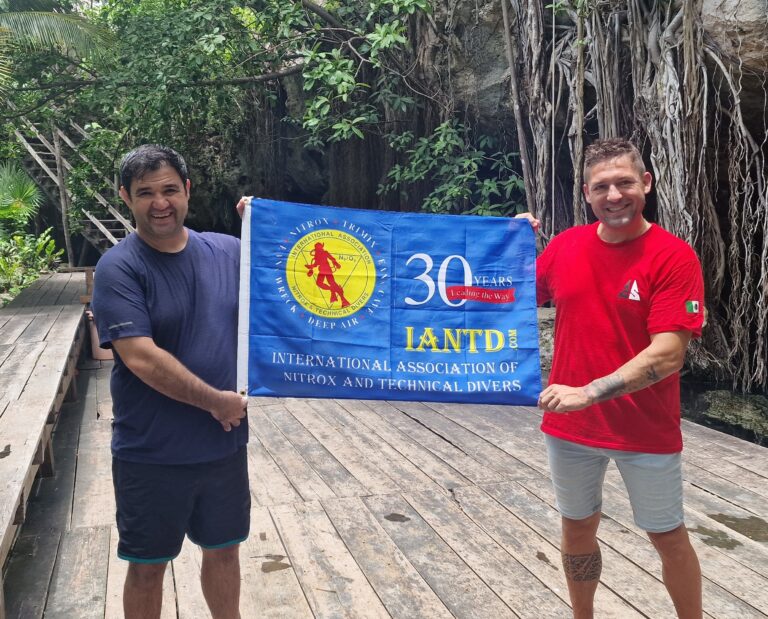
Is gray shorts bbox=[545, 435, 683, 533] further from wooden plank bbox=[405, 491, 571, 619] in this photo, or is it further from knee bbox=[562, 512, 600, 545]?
wooden plank bbox=[405, 491, 571, 619]

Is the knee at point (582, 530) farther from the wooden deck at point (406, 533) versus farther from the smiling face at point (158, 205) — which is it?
the smiling face at point (158, 205)

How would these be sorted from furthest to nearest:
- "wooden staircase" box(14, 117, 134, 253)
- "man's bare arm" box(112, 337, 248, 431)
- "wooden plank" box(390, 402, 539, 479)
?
"wooden staircase" box(14, 117, 134, 253), "wooden plank" box(390, 402, 539, 479), "man's bare arm" box(112, 337, 248, 431)

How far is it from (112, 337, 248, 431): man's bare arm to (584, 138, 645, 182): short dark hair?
3.54ft

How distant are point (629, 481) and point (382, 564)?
3.52 feet

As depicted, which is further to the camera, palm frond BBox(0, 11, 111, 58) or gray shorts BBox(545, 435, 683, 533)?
palm frond BBox(0, 11, 111, 58)

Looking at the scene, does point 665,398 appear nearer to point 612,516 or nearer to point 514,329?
point 514,329

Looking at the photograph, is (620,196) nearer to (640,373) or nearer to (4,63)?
(640,373)

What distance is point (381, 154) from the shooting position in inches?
358

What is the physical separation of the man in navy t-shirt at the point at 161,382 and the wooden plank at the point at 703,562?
5.04ft

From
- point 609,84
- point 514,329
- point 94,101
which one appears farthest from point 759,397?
point 94,101

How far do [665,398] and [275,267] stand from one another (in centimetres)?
112

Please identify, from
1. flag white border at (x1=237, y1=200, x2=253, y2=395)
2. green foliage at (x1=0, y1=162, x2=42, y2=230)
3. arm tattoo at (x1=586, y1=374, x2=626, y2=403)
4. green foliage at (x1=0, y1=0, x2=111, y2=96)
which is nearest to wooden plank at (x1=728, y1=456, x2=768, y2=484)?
arm tattoo at (x1=586, y1=374, x2=626, y2=403)

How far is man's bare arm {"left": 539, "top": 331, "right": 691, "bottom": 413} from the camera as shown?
5.79 feet

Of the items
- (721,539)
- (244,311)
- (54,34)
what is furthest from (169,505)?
(54,34)
